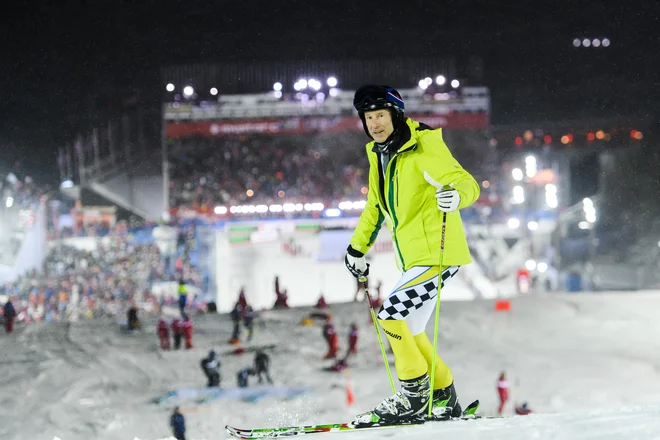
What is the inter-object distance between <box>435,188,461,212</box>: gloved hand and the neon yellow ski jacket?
8 cm

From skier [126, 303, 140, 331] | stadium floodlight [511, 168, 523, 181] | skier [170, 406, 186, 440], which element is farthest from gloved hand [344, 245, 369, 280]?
stadium floodlight [511, 168, 523, 181]

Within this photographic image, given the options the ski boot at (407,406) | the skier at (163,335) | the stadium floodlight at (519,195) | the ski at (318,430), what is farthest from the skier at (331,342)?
the stadium floodlight at (519,195)

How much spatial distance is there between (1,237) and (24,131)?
518 cm

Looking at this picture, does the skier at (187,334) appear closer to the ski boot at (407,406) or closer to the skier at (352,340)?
the skier at (352,340)

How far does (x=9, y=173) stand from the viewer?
27.2 meters

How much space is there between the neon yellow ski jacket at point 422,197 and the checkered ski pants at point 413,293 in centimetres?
5

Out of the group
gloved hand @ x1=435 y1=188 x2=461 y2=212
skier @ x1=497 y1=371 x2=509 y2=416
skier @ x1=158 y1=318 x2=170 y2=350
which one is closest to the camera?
gloved hand @ x1=435 y1=188 x2=461 y2=212

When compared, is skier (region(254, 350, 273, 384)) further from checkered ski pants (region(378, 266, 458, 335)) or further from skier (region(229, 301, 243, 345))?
checkered ski pants (region(378, 266, 458, 335))

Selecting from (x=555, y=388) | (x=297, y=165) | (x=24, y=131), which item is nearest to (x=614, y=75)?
(x=297, y=165)

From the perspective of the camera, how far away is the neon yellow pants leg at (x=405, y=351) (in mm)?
3251

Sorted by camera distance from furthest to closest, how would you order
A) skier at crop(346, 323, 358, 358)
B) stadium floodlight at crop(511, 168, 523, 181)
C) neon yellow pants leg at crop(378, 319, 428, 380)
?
stadium floodlight at crop(511, 168, 523, 181)
skier at crop(346, 323, 358, 358)
neon yellow pants leg at crop(378, 319, 428, 380)

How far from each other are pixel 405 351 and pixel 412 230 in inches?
24.5

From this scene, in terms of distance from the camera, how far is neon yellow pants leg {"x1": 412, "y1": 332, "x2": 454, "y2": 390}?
11.0 feet

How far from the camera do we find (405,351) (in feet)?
10.7
